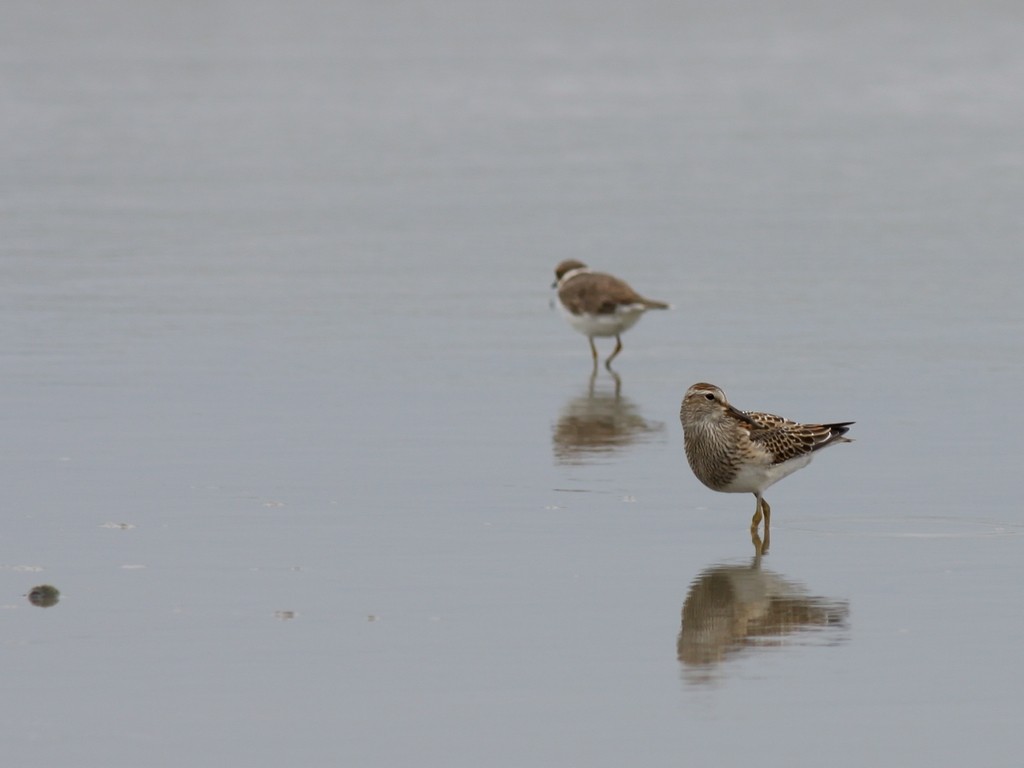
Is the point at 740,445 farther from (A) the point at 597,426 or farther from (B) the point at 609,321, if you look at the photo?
(B) the point at 609,321

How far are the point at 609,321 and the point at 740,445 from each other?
665cm

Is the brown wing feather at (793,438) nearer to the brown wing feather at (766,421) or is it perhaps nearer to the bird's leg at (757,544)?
the brown wing feather at (766,421)

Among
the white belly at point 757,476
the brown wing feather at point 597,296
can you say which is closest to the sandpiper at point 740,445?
the white belly at point 757,476

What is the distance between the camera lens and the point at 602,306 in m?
17.2

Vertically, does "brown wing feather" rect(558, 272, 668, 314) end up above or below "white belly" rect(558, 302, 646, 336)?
above

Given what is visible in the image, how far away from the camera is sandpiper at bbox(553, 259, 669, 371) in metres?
17.2

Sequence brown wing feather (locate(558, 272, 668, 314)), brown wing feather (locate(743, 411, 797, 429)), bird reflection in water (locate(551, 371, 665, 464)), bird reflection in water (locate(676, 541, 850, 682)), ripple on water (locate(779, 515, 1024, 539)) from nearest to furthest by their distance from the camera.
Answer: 1. bird reflection in water (locate(676, 541, 850, 682))
2. ripple on water (locate(779, 515, 1024, 539))
3. brown wing feather (locate(743, 411, 797, 429))
4. bird reflection in water (locate(551, 371, 665, 464))
5. brown wing feather (locate(558, 272, 668, 314))

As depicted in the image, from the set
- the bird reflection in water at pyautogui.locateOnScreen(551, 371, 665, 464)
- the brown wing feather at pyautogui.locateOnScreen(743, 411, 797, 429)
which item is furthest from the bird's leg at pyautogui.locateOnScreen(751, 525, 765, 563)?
the bird reflection in water at pyautogui.locateOnScreen(551, 371, 665, 464)

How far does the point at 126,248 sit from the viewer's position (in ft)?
72.8

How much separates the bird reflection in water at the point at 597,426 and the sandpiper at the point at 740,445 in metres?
1.85

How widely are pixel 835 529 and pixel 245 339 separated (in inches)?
297

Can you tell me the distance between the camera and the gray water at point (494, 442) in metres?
7.73

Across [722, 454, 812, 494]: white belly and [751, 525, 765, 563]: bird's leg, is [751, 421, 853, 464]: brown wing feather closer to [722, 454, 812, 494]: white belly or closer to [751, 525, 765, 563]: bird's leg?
[722, 454, 812, 494]: white belly

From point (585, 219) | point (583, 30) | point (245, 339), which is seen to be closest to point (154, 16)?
point (583, 30)
